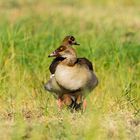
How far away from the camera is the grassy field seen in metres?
5.97

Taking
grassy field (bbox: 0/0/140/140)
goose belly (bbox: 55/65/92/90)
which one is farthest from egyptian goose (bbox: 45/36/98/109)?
grassy field (bbox: 0/0/140/140)

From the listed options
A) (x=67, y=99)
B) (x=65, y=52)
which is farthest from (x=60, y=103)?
(x=65, y=52)

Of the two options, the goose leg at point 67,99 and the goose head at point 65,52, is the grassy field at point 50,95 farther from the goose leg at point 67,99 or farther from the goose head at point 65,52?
the goose head at point 65,52

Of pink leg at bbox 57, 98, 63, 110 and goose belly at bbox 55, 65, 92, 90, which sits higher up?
goose belly at bbox 55, 65, 92, 90

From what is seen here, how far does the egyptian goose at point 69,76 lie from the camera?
7.48 metres

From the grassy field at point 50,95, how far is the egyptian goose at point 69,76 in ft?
0.55

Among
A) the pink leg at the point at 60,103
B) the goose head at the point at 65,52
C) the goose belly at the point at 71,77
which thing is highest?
the goose head at the point at 65,52

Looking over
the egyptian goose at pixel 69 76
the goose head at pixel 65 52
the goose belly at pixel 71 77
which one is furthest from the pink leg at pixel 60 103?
the goose head at pixel 65 52

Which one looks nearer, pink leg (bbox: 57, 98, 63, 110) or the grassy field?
the grassy field

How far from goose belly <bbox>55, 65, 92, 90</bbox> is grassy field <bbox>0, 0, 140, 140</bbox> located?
0.78 feet

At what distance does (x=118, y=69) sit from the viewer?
355 inches

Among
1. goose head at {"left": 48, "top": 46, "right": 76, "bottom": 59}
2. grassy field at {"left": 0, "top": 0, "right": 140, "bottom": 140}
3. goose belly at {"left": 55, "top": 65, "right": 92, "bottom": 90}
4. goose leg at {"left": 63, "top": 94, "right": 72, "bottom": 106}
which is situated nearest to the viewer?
grassy field at {"left": 0, "top": 0, "right": 140, "bottom": 140}

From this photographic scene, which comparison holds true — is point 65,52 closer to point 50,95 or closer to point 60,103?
point 60,103

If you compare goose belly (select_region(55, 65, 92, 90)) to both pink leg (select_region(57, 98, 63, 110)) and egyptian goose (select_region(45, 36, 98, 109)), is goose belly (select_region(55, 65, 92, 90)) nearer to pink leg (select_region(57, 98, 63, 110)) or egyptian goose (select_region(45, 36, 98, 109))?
egyptian goose (select_region(45, 36, 98, 109))
